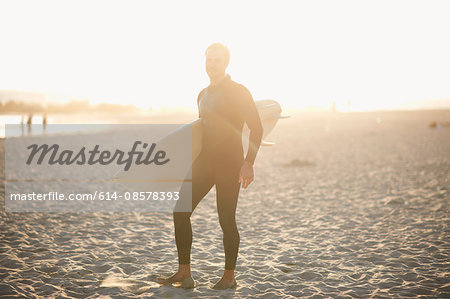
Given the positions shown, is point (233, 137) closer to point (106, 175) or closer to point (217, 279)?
point (217, 279)

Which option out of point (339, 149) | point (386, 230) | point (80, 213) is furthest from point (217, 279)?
point (339, 149)

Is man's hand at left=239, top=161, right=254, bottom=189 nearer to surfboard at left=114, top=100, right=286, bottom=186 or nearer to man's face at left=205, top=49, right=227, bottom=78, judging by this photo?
surfboard at left=114, top=100, right=286, bottom=186

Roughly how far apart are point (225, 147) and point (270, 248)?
7.39ft

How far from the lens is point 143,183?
391cm

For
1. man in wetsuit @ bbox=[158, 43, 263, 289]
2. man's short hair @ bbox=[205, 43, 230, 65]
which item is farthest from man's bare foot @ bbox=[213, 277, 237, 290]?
man's short hair @ bbox=[205, 43, 230, 65]

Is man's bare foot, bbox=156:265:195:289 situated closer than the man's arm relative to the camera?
No

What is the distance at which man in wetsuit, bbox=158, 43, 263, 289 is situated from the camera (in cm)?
345

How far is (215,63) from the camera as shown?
3.44 metres

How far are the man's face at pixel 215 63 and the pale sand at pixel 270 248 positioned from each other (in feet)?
7.25

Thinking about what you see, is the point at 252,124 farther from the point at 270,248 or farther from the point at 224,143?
the point at 270,248

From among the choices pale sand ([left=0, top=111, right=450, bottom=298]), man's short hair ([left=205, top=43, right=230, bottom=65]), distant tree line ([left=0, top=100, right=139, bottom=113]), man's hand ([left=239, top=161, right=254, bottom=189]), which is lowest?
pale sand ([left=0, top=111, right=450, bottom=298])

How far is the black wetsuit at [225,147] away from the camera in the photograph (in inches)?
A: 136

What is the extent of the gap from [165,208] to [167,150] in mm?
3926
